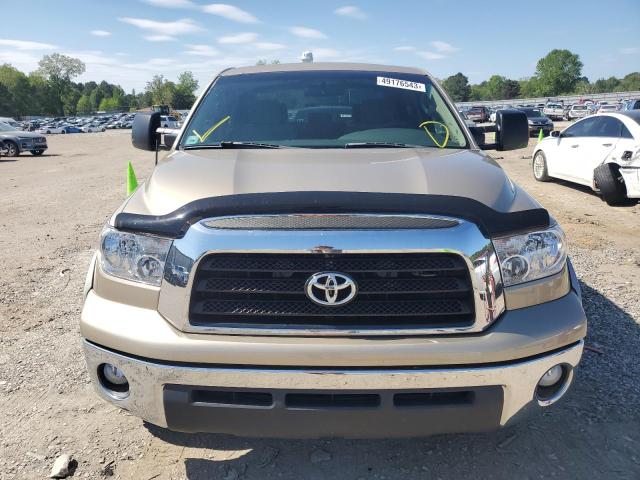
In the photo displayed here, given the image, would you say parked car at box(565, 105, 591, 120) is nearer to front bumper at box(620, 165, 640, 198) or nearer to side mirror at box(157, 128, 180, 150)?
front bumper at box(620, 165, 640, 198)

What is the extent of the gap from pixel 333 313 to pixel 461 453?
1.21m

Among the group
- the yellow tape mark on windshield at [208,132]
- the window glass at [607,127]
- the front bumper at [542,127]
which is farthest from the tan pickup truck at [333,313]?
the front bumper at [542,127]

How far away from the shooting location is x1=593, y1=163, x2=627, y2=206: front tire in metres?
9.02

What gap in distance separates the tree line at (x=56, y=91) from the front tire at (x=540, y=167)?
115 meters

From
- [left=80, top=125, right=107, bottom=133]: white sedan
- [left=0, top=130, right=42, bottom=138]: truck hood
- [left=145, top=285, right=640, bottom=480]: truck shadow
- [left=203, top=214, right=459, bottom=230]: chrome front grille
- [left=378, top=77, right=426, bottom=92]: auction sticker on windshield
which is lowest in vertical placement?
[left=80, top=125, right=107, bottom=133]: white sedan

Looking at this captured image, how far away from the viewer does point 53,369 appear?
3504 millimetres

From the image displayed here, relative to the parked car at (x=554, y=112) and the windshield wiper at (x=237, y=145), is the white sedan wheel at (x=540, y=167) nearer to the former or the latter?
the windshield wiper at (x=237, y=145)

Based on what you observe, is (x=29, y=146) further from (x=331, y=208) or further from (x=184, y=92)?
(x=184, y=92)

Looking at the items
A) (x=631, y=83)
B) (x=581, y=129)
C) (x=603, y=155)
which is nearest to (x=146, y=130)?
(x=603, y=155)

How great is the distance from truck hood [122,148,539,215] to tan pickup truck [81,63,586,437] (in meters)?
0.03

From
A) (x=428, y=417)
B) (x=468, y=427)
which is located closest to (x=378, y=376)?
(x=428, y=417)

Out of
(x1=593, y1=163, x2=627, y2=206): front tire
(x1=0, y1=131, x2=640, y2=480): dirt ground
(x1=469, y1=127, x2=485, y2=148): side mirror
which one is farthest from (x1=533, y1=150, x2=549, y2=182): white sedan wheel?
(x1=469, y1=127, x2=485, y2=148): side mirror

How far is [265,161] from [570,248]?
5037 mm

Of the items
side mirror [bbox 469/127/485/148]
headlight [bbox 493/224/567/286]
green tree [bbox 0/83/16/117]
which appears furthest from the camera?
green tree [bbox 0/83/16/117]
